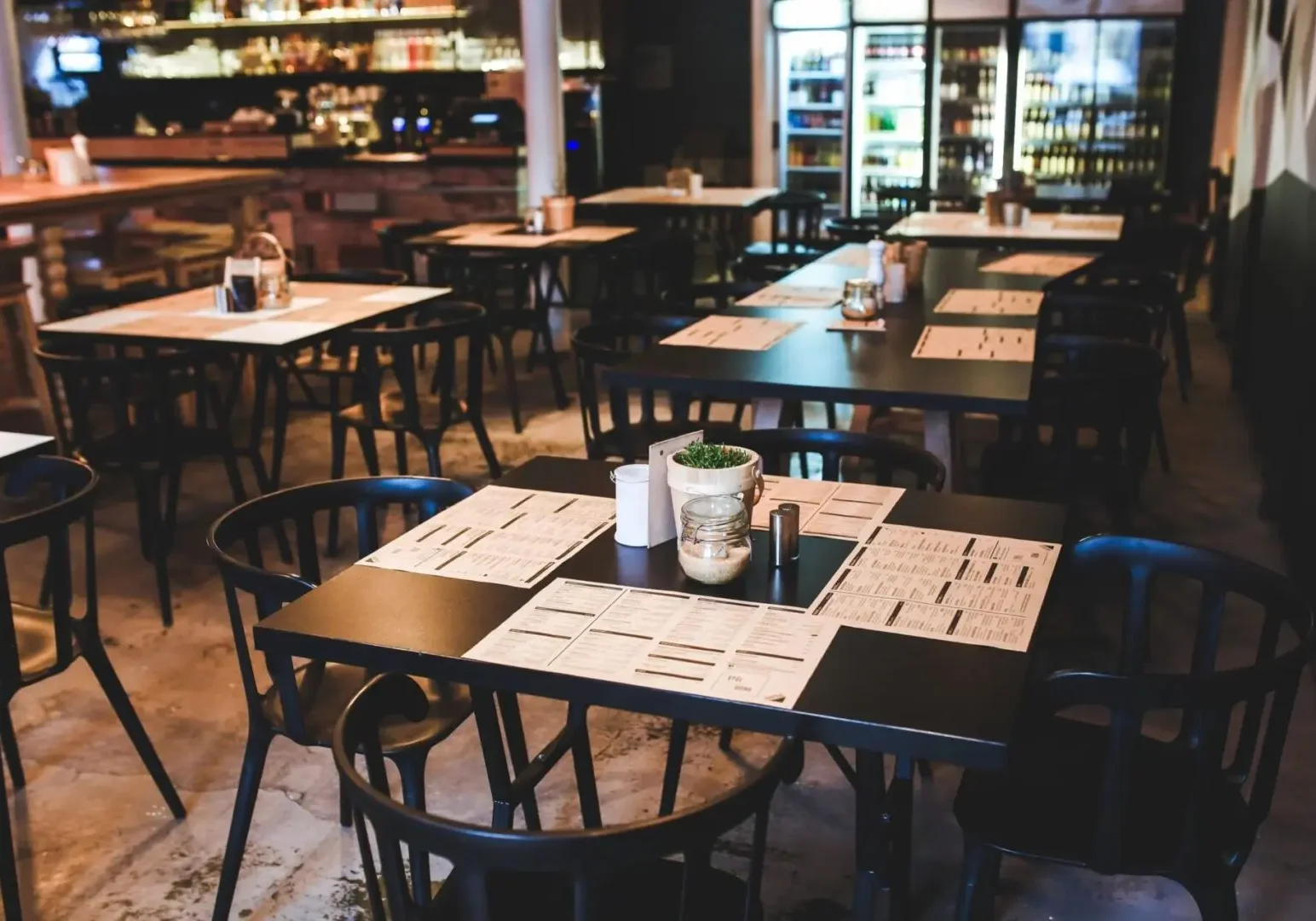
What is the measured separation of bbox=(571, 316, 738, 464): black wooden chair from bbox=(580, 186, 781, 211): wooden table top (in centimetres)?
326

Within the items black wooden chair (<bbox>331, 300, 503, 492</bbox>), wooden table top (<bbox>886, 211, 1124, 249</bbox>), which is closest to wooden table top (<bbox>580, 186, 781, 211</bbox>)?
wooden table top (<bbox>886, 211, 1124, 249</bbox>)

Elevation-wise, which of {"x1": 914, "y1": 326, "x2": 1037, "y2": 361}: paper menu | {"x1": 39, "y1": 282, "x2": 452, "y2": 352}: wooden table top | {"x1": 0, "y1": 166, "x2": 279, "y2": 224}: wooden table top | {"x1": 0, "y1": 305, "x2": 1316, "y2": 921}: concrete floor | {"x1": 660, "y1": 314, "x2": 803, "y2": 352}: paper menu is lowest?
{"x1": 0, "y1": 305, "x2": 1316, "y2": 921}: concrete floor

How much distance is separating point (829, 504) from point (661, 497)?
0.36 m

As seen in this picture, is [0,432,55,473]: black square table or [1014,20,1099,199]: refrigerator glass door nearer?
[0,432,55,473]: black square table

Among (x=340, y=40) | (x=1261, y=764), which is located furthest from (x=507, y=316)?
(x=340, y=40)

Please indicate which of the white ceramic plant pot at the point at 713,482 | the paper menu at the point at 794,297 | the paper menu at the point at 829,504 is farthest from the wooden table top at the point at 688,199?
the white ceramic plant pot at the point at 713,482

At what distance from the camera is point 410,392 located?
3.87 meters

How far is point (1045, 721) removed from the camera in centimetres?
208

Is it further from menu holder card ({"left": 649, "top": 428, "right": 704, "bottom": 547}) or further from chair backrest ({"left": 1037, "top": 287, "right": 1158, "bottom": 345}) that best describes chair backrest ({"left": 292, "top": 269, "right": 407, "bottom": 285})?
menu holder card ({"left": 649, "top": 428, "right": 704, "bottom": 547})

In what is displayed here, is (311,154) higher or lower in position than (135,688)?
higher

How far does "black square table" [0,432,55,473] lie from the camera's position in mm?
2545

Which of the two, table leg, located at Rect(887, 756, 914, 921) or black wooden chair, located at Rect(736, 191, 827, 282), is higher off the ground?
black wooden chair, located at Rect(736, 191, 827, 282)

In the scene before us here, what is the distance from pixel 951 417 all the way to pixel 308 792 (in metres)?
1.86

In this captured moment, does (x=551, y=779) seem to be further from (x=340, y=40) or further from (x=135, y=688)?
(x=340, y=40)
